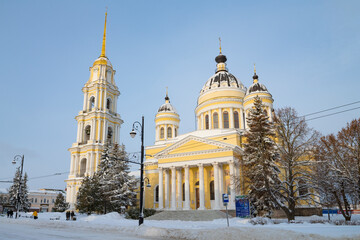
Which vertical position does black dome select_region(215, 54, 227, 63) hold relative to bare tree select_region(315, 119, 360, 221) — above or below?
above

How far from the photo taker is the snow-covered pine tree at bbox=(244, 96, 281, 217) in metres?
23.3

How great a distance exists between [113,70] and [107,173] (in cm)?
2652

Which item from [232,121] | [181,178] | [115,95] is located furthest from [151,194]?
[115,95]

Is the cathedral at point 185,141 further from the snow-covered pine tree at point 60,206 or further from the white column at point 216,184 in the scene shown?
the snow-covered pine tree at point 60,206

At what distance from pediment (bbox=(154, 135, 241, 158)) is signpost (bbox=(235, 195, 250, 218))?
23.4ft

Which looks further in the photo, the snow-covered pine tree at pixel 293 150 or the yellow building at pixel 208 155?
the yellow building at pixel 208 155

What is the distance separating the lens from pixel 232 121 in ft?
139

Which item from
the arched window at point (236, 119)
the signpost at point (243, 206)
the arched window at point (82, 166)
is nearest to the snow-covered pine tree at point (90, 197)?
the arched window at point (82, 166)

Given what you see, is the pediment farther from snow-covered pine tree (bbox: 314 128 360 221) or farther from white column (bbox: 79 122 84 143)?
white column (bbox: 79 122 84 143)

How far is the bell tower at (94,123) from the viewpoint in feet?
157

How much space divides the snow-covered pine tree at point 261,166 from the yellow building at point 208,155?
2.63m

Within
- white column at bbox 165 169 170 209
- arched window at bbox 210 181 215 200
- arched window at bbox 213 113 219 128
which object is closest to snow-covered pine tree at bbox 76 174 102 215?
white column at bbox 165 169 170 209

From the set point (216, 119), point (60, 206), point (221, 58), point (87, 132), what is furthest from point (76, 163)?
point (221, 58)

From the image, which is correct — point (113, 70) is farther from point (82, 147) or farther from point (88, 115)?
point (82, 147)
